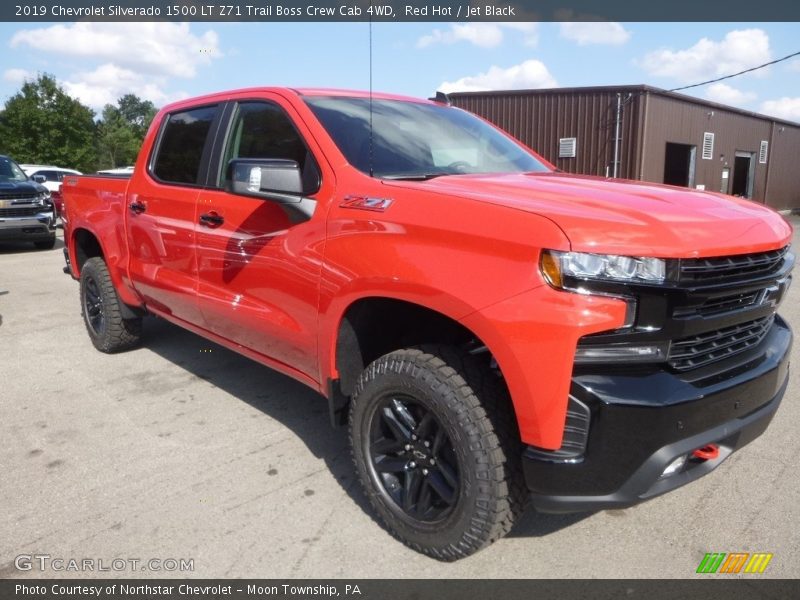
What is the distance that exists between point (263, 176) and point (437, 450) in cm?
134

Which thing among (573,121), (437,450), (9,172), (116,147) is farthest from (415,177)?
(116,147)

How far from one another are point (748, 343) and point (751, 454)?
1.29 m

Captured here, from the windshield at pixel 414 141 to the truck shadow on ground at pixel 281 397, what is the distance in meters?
1.52

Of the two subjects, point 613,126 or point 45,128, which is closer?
point 613,126

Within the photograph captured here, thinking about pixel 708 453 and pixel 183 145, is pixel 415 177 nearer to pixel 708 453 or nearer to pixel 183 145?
pixel 708 453

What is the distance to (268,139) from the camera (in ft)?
10.9

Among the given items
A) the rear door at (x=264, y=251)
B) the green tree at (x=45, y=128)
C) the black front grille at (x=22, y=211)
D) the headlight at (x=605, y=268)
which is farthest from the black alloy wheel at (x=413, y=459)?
the green tree at (x=45, y=128)

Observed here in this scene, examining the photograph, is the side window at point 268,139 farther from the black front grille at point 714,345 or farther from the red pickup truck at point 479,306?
the black front grille at point 714,345

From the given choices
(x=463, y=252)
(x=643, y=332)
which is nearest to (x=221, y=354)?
(x=463, y=252)

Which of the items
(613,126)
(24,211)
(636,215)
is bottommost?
(24,211)

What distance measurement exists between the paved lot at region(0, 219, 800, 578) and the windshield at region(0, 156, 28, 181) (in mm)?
9821

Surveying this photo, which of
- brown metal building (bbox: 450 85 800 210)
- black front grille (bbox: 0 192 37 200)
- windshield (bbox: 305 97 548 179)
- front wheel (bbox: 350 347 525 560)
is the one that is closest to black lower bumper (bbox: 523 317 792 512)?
front wheel (bbox: 350 347 525 560)

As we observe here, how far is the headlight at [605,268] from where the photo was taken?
1.94m
